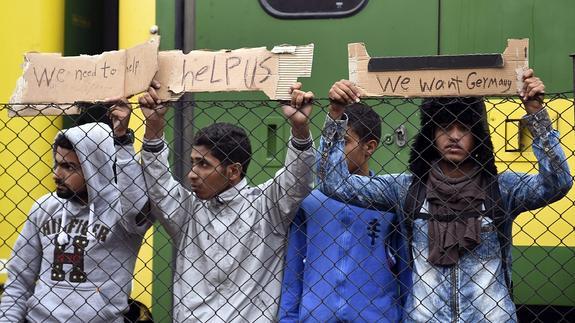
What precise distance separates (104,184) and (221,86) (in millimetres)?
761

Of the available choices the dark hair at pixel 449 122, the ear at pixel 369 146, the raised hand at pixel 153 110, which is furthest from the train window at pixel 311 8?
the raised hand at pixel 153 110

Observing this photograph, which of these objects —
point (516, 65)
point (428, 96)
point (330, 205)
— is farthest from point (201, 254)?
point (516, 65)

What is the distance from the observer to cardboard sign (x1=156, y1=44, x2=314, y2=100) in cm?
311

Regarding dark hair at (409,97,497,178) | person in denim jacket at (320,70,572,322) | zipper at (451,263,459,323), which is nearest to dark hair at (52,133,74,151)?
person in denim jacket at (320,70,572,322)

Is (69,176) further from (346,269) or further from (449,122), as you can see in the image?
(449,122)

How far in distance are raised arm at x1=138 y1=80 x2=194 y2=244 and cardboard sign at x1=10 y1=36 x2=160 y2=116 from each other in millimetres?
72

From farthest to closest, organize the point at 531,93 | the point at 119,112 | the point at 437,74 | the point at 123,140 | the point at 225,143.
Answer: the point at 225,143 → the point at 123,140 → the point at 119,112 → the point at 437,74 → the point at 531,93

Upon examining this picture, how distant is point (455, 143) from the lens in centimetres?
315

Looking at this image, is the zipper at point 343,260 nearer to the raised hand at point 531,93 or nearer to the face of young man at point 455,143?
the face of young man at point 455,143

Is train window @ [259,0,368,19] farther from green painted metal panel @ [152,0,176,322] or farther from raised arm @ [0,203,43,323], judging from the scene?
raised arm @ [0,203,43,323]

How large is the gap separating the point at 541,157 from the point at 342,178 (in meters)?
0.64

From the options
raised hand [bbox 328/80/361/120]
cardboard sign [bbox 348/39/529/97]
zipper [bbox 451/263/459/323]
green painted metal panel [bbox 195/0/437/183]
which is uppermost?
green painted metal panel [bbox 195/0/437/183]

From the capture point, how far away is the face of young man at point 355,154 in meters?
3.37

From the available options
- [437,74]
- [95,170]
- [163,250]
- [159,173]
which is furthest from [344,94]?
[163,250]
